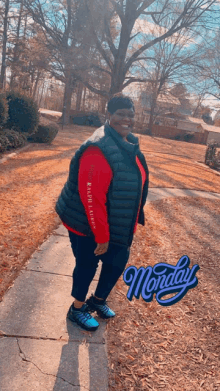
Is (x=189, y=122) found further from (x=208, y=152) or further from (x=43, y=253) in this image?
(x=43, y=253)

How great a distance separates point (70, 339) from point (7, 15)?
2567 centimetres

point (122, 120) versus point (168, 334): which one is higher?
point (122, 120)

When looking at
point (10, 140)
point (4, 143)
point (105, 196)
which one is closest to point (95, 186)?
point (105, 196)

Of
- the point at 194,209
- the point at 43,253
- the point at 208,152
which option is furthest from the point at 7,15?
the point at 43,253

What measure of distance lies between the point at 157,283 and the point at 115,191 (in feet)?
4.45

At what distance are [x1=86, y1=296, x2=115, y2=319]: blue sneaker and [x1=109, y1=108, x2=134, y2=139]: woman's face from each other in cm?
146

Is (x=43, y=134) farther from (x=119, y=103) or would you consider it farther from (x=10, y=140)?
(x=119, y=103)

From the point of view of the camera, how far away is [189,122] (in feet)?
172

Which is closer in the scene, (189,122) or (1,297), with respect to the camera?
(1,297)

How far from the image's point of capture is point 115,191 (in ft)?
6.71

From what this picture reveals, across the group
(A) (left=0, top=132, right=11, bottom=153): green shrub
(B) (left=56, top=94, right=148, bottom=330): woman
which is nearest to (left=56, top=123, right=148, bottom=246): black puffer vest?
(B) (left=56, top=94, right=148, bottom=330): woman

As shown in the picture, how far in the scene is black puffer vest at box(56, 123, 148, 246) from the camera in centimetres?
201

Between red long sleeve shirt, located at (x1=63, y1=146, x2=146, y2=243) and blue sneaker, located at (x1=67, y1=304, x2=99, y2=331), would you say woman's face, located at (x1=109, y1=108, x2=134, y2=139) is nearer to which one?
red long sleeve shirt, located at (x1=63, y1=146, x2=146, y2=243)

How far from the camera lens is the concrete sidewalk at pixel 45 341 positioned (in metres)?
1.95
